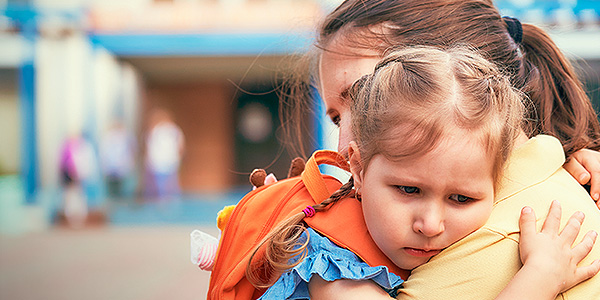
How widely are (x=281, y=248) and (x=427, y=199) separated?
1.08 ft

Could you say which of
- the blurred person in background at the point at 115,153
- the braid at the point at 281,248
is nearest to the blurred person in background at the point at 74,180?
the blurred person in background at the point at 115,153

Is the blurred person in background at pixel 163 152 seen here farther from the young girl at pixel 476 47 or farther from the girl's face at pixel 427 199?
the girl's face at pixel 427 199

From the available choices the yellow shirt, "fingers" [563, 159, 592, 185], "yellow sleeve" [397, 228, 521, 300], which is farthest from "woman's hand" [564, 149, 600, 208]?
"yellow sleeve" [397, 228, 521, 300]

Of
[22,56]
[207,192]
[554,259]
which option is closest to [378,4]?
[554,259]

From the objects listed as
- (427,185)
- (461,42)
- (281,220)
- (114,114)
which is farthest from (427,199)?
(114,114)

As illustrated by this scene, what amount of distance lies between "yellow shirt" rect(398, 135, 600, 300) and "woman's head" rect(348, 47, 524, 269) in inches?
1.4

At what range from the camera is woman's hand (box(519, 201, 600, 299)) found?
1.14m

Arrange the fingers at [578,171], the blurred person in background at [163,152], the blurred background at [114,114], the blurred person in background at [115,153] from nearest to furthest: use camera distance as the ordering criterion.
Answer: the fingers at [578,171], the blurred background at [114,114], the blurred person in background at [163,152], the blurred person in background at [115,153]

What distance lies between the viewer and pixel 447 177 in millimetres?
1131

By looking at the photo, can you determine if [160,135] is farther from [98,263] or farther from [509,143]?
[509,143]

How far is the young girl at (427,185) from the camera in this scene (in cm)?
114

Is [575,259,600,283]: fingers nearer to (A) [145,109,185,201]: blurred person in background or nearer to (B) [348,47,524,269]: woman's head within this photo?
(B) [348,47,524,269]: woman's head

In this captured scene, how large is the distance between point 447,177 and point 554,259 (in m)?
0.28

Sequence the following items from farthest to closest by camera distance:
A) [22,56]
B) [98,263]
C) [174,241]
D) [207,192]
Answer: [207,192] → [22,56] → [174,241] → [98,263]
